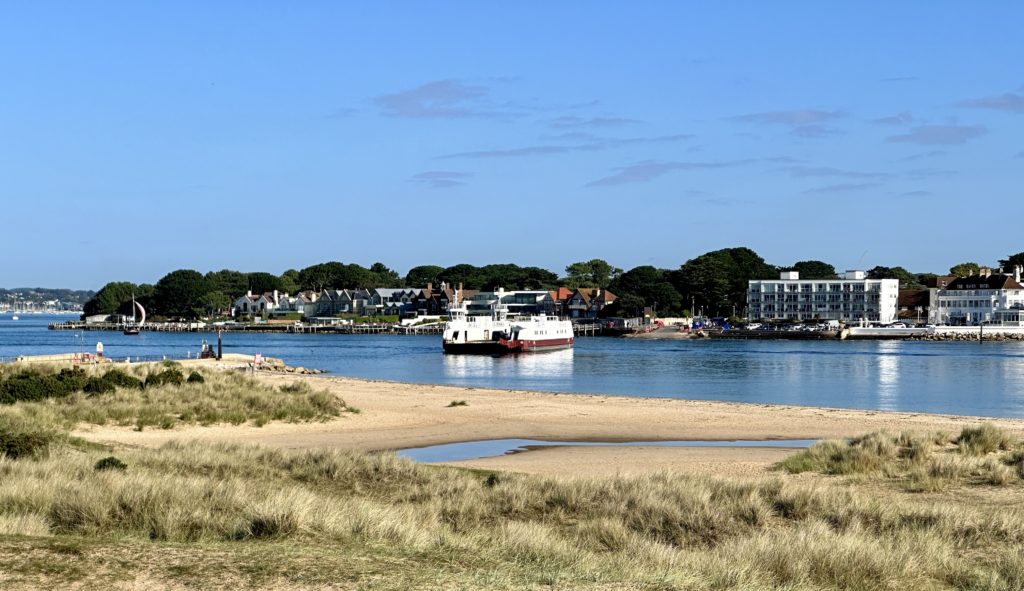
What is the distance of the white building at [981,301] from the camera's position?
175 metres

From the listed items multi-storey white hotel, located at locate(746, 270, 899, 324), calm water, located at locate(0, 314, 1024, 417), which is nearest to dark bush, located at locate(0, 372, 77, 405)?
calm water, located at locate(0, 314, 1024, 417)

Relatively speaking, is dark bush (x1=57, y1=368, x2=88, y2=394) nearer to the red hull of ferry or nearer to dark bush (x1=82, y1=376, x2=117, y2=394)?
dark bush (x1=82, y1=376, x2=117, y2=394)

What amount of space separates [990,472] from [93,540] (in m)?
16.8

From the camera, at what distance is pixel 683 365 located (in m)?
88.9

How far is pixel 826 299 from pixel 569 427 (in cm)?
16221

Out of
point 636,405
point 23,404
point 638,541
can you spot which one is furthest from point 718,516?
point 636,405

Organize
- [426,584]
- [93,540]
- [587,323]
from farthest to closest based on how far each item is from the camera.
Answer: [587,323], [93,540], [426,584]

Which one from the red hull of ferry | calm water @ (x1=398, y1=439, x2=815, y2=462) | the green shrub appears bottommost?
calm water @ (x1=398, y1=439, x2=815, y2=462)

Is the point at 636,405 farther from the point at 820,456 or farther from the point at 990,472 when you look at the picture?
the point at 990,472

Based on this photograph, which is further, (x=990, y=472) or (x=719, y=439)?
(x=719, y=439)

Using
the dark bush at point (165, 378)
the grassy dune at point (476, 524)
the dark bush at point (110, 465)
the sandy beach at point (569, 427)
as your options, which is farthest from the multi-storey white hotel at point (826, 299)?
the dark bush at point (110, 465)

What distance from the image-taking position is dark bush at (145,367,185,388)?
39719mm

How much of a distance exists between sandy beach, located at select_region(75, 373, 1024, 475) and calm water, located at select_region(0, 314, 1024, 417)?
9.42m

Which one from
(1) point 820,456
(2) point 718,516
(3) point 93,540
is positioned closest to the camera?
(3) point 93,540
